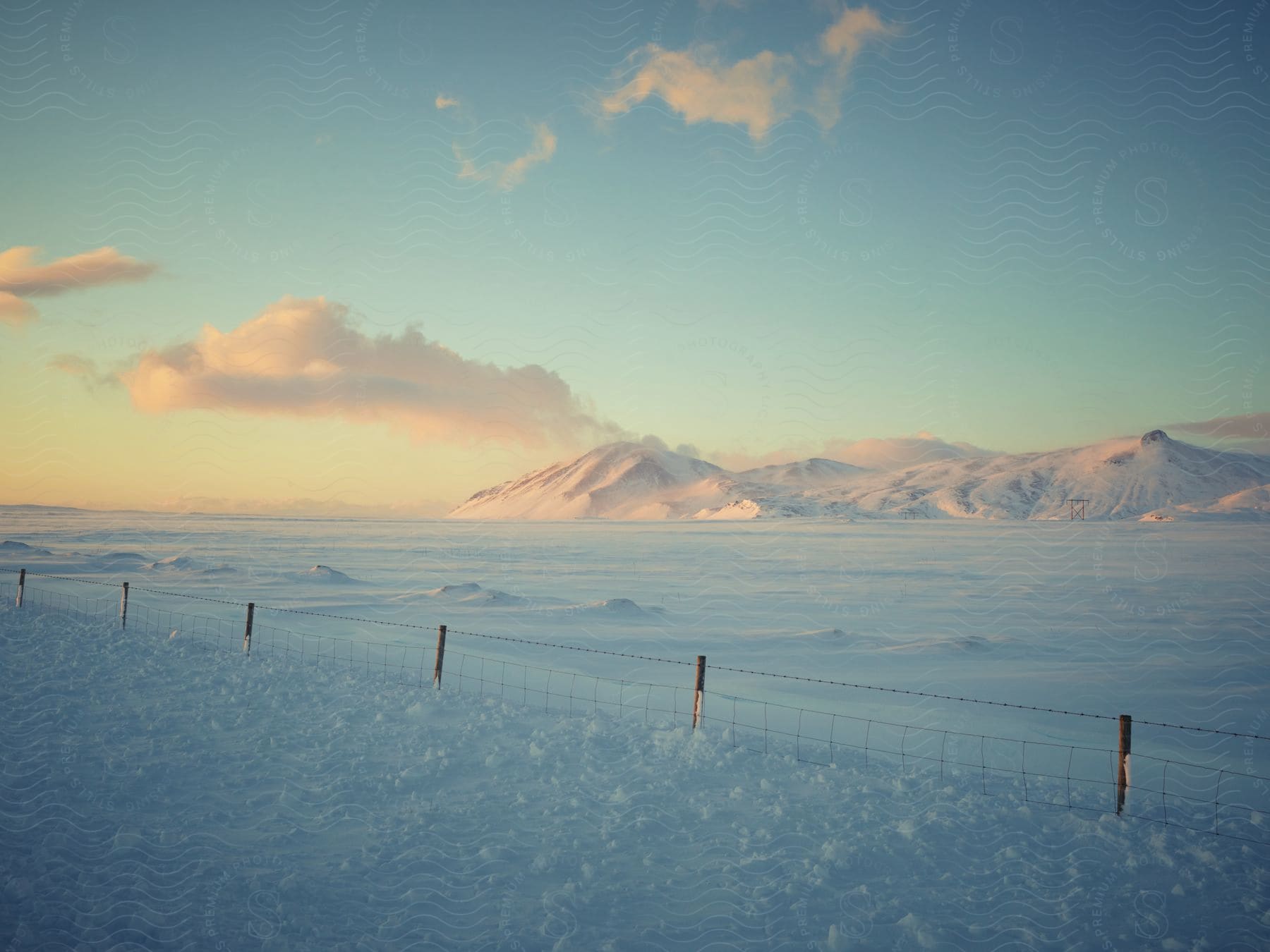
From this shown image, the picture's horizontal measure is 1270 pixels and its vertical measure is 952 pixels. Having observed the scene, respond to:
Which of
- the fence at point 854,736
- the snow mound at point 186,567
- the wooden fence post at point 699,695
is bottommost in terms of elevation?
the snow mound at point 186,567

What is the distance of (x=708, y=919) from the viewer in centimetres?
626

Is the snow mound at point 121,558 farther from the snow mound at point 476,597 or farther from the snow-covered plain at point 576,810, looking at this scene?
the snow-covered plain at point 576,810

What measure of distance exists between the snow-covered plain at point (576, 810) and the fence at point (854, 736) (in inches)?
16.1

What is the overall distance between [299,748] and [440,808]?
306 centimetres

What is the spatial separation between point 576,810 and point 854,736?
6.56 meters

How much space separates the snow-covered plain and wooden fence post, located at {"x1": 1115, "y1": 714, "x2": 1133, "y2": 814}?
1.49ft

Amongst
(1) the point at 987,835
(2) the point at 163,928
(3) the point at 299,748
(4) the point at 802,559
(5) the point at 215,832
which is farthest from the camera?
(4) the point at 802,559

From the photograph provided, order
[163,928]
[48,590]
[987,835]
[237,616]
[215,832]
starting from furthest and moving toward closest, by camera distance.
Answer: [48,590] < [237,616] < [987,835] < [215,832] < [163,928]

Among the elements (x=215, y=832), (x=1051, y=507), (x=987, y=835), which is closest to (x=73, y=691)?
(x=215, y=832)

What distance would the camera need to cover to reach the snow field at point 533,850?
19.6 ft

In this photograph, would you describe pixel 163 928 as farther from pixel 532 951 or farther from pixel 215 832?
pixel 532 951

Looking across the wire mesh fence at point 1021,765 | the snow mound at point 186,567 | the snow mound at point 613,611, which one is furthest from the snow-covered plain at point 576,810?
the snow mound at point 186,567

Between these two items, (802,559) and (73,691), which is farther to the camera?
(802,559)

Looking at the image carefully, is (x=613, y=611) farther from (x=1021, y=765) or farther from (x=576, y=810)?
(x=576, y=810)
